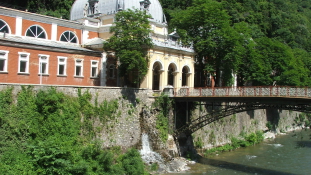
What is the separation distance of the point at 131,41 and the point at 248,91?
1023 cm

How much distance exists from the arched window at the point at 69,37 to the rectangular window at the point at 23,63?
7433mm

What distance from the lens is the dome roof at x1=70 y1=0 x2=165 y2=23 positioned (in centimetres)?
4041

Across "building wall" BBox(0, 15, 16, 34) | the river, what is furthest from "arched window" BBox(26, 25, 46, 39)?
the river

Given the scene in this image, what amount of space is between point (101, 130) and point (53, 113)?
4717mm

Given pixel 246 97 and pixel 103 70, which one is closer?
pixel 246 97

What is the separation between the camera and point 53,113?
24.3 m

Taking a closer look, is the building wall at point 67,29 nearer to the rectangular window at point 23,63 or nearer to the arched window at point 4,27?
the arched window at point 4,27

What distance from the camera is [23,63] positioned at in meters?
29.7

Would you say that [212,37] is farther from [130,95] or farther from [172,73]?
[130,95]

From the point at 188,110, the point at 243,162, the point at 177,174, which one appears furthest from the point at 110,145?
the point at 243,162

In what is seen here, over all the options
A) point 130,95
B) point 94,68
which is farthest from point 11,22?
point 130,95

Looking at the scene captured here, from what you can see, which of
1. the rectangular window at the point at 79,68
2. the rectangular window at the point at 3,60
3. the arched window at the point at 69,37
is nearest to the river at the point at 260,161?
the rectangular window at the point at 79,68

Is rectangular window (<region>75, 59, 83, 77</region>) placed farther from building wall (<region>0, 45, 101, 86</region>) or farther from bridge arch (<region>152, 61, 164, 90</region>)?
bridge arch (<region>152, 61, 164, 90</region>)

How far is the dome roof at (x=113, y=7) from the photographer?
4041 centimetres
